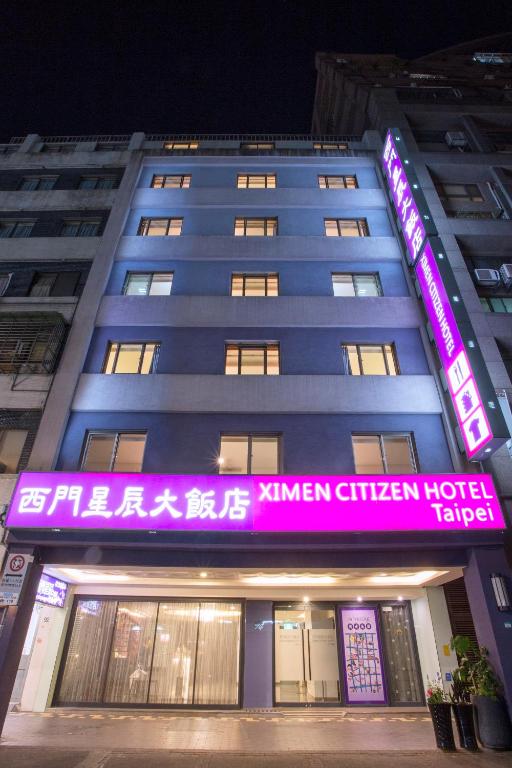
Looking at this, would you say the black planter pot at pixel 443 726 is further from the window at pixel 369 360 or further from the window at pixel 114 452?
the window at pixel 114 452

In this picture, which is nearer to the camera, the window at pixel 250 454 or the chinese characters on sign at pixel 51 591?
the chinese characters on sign at pixel 51 591

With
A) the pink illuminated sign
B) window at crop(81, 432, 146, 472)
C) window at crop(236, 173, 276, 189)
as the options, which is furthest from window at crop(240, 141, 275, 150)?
the pink illuminated sign

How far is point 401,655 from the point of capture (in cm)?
1340

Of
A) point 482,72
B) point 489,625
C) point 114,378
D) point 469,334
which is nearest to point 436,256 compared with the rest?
point 469,334

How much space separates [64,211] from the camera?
59.3ft

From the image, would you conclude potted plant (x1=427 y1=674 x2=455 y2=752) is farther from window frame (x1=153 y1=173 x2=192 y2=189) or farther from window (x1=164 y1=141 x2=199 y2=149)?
window (x1=164 y1=141 x2=199 y2=149)

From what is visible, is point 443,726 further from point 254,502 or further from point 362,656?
point 254,502

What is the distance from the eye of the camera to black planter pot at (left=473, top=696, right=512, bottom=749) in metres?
8.07

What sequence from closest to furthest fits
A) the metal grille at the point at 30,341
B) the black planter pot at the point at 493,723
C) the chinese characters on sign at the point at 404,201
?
1. the black planter pot at the point at 493,723
2. the metal grille at the point at 30,341
3. the chinese characters on sign at the point at 404,201

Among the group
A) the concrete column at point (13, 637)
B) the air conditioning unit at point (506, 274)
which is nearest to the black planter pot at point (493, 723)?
the concrete column at point (13, 637)

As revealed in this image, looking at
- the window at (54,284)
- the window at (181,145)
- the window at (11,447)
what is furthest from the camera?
the window at (181,145)

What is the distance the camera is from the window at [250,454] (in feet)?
39.9

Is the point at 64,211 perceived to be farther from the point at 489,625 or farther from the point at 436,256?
the point at 489,625

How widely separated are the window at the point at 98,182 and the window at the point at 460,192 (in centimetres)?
1556
